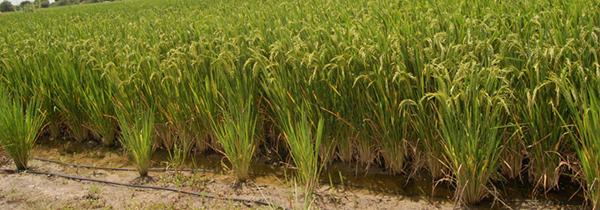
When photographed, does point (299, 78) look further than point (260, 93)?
No

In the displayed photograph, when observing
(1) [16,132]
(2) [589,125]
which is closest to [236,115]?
(1) [16,132]

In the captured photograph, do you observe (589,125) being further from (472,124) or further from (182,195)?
(182,195)

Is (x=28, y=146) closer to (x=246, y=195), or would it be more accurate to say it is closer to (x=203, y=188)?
(x=203, y=188)

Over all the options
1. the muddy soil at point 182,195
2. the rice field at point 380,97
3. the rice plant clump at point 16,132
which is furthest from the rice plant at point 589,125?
the rice plant clump at point 16,132

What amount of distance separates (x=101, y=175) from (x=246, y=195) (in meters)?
1.37

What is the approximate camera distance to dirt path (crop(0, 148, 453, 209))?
319 cm

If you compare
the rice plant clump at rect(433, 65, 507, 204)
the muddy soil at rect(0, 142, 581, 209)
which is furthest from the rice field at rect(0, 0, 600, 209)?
the muddy soil at rect(0, 142, 581, 209)

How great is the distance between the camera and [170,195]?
3.48 metres

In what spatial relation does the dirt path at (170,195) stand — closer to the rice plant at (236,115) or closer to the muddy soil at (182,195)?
the muddy soil at (182,195)

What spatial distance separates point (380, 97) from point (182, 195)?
145 cm

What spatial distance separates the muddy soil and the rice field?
0.14 metres

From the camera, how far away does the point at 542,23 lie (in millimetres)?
3668

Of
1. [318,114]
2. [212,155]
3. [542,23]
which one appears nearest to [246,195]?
[318,114]

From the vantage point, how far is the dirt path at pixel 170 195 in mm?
3193
